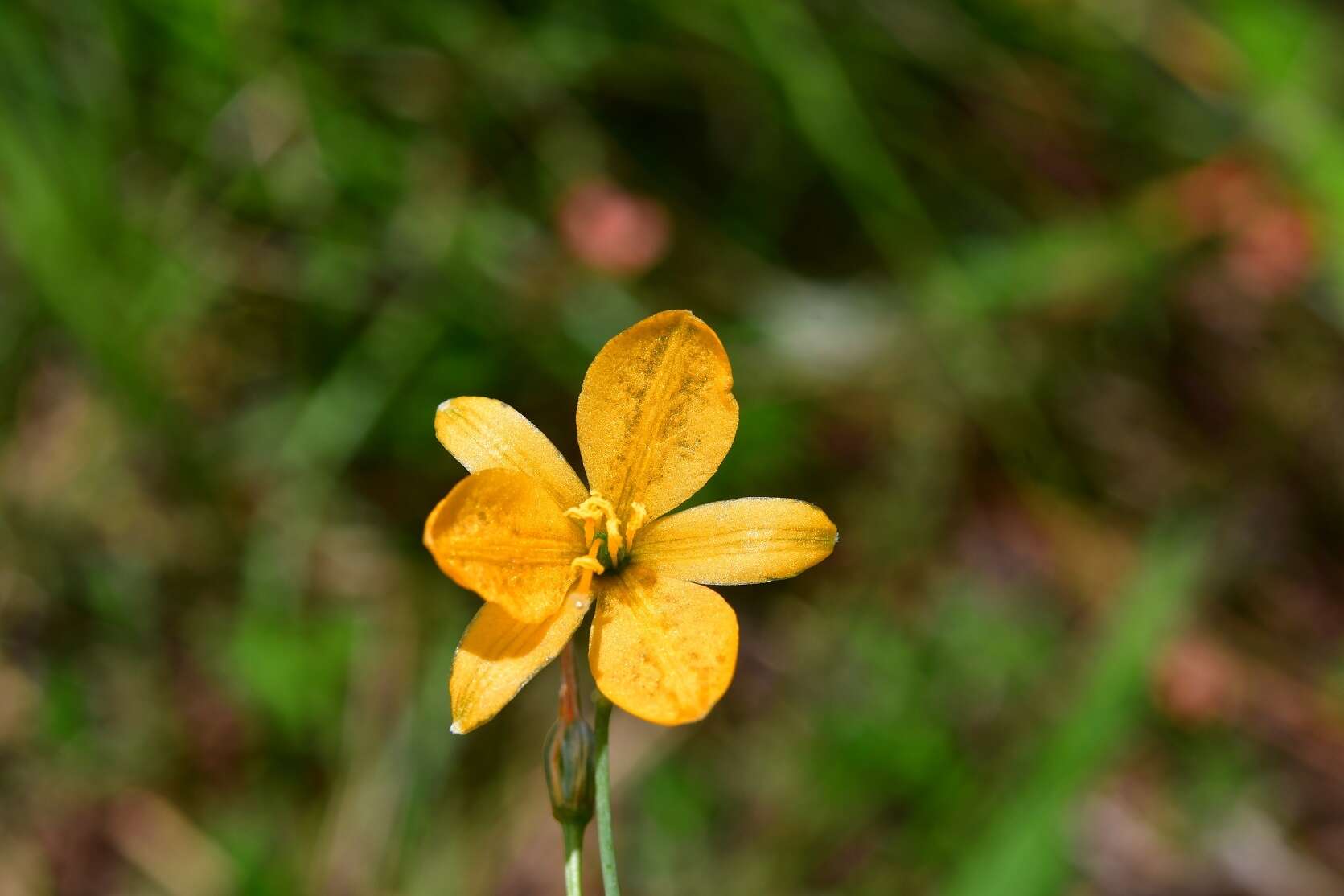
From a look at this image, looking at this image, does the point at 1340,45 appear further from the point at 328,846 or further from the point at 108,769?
the point at 108,769

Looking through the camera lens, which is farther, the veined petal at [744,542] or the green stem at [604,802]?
the veined petal at [744,542]

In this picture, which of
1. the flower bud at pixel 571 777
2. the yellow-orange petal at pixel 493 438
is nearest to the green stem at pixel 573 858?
the flower bud at pixel 571 777

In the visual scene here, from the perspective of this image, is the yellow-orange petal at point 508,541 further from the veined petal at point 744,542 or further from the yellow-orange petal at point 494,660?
the veined petal at point 744,542

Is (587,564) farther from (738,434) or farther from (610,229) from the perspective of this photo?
(610,229)

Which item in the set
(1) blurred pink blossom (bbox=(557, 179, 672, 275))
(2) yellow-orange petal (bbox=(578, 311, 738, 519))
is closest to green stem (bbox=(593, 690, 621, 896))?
(2) yellow-orange petal (bbox=(578, 311, 738, 519))

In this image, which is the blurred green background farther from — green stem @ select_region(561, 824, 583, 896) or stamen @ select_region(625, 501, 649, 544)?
green stem @ select_region(561, 824, 583, 896)
